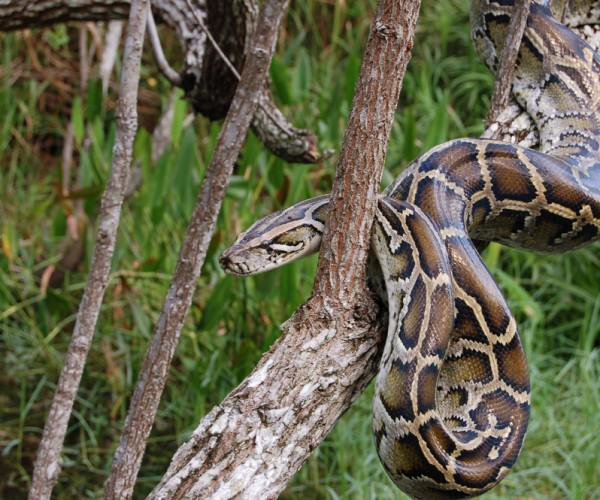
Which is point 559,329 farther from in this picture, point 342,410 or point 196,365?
point 342,410

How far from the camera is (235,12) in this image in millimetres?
4152

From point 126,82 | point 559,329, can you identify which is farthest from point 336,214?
point 559,329

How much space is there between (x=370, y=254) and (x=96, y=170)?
2.80m

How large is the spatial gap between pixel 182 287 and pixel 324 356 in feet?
2.58

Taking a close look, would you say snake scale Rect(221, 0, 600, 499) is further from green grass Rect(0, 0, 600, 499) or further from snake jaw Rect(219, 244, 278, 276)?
green grass Rect(0, 0, 600, 499)

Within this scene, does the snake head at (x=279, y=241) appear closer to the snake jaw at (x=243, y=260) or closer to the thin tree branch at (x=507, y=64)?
the snake jaw at (x=243, y=260)

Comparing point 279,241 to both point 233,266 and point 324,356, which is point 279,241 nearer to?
point 233,266

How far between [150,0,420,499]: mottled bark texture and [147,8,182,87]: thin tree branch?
62.5 inches

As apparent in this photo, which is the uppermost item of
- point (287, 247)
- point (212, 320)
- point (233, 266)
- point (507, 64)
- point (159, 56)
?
point (507, 64)

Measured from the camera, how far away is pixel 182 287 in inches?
129

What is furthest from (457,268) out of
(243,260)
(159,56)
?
(159,56)

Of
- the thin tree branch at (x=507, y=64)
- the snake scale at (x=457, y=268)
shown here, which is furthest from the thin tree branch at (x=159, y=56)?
the thin tree branch at (x=507, y=64)

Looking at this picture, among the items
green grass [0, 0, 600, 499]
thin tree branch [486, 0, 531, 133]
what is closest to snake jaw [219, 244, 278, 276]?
thin tree branch [486, 0, 531, 133]

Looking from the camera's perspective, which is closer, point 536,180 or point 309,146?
point 536,180
